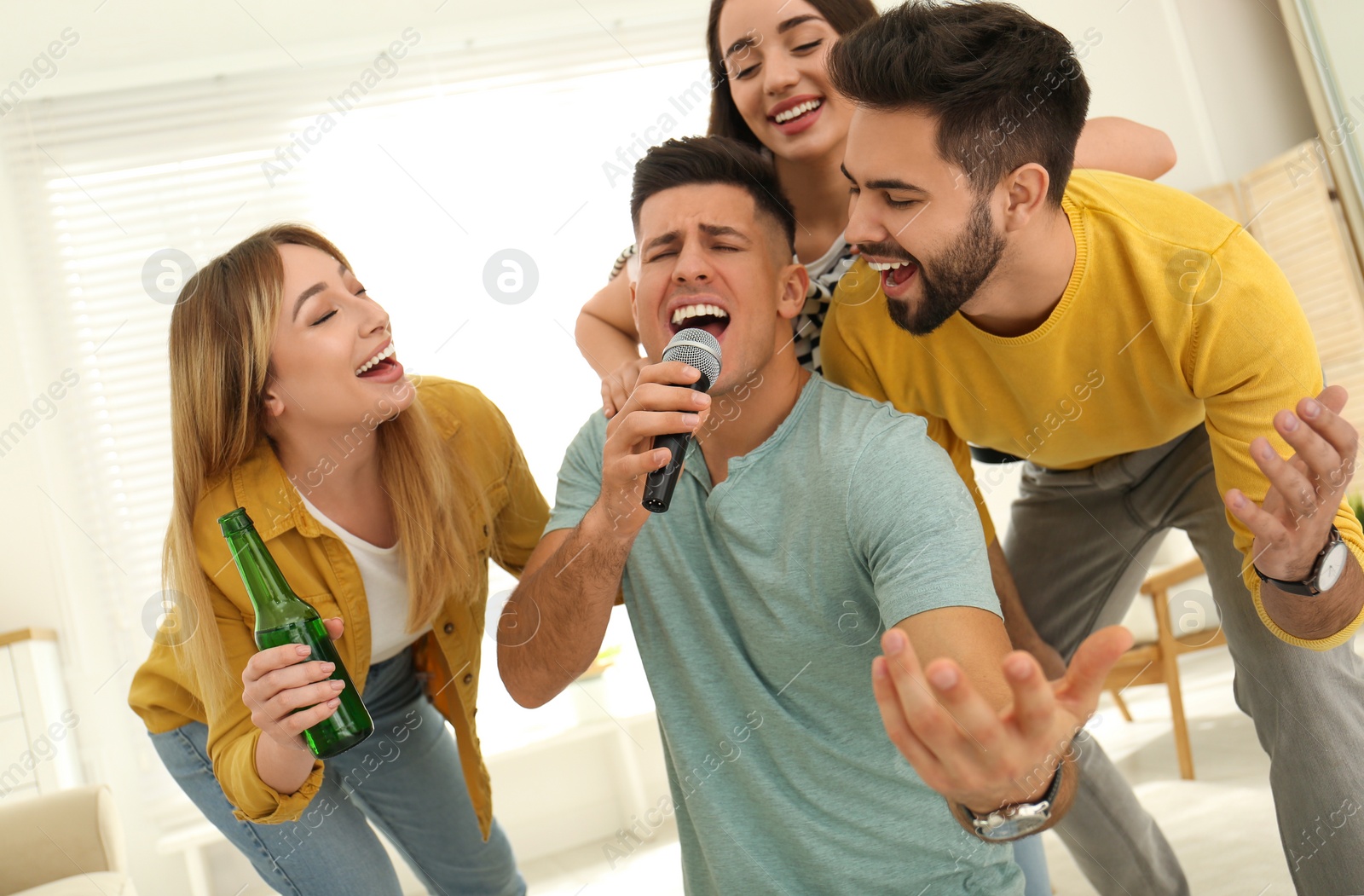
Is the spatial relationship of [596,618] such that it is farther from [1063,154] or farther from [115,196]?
[115,196]

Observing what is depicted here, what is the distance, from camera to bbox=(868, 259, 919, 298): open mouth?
132 centimetres

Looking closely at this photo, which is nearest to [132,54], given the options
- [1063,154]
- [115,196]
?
[115,196]

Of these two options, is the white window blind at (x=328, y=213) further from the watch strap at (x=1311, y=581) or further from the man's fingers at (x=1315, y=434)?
the man's fingers at (x=1315, y=434)

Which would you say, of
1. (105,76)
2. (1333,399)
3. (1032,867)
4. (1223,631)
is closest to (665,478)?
(1333,399)

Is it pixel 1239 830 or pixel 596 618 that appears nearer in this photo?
pixel 596 618

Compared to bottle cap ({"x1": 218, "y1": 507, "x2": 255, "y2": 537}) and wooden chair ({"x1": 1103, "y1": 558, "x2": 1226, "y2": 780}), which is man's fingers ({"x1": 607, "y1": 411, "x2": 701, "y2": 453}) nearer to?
bottle cap ({"x1": 218, "y1": 507, "x2": 255, "y2": 537})

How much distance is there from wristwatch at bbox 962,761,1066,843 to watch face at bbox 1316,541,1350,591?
0.51 metres

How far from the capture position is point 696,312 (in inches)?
55.6

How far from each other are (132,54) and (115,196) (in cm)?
52

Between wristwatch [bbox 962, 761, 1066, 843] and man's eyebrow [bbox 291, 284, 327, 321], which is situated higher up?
man's eyebrow [bbox 291, 284, 327, 321]

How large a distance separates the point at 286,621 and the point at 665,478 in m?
0.71

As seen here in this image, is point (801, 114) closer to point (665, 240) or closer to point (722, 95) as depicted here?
point (722, 95)

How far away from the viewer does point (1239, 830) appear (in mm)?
2455

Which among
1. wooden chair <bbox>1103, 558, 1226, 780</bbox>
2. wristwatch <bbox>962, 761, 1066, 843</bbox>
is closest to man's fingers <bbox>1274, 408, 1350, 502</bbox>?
wristwatch <bbox>962, 761, 1066, 843</bbox>
